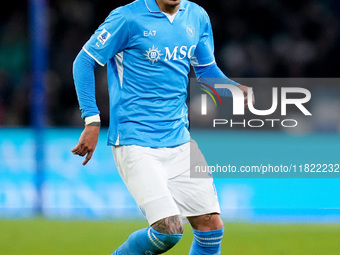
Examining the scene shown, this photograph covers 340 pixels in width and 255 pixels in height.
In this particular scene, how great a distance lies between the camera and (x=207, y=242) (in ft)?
16.3

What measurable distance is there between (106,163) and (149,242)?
3.96 meters

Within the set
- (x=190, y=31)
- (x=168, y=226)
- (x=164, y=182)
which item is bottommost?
(x=168, y=226)

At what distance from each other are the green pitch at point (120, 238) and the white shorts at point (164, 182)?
1763mm

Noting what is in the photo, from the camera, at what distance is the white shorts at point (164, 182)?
4.63 m

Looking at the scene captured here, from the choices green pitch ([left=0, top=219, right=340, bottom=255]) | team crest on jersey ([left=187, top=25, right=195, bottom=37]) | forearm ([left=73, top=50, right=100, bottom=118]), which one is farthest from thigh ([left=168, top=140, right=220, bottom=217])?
green pitch ([left=0, top=219, right=340, bottom=255])

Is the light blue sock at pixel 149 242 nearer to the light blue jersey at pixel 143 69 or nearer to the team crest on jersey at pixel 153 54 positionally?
the light blue jersey at pixel 143 69

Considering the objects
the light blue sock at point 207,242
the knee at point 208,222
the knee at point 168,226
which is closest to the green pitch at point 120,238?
the light blue sock at point 207,242

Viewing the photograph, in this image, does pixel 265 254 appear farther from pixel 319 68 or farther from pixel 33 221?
pixel 319 68

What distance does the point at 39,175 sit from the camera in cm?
852

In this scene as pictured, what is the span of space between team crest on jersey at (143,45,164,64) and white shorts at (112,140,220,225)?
54 centimetres

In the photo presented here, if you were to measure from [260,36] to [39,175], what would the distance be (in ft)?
15.4
